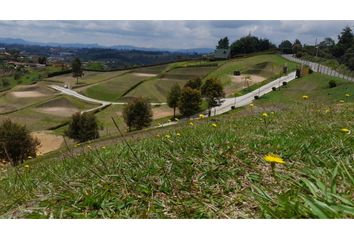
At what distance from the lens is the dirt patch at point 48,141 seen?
61.0 meters

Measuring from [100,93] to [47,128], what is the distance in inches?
1650

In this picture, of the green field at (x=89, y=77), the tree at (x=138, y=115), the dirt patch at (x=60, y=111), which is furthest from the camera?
the green field at (x=89, y=77)

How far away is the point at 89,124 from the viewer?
65062mm

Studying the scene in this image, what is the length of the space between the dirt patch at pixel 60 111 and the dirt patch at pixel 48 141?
22.3 meters

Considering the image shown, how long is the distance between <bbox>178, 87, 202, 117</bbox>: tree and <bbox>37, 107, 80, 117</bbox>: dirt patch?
38.1m

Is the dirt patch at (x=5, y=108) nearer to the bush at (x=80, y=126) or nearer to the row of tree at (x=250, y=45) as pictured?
the bush at (x=80, y=126)

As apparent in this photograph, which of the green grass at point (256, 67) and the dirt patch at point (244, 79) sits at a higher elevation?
the green grass at point (256, 67)

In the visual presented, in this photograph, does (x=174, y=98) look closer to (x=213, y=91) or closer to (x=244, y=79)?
(x=213, y=91)

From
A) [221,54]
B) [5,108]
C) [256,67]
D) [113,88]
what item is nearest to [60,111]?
[5,108]

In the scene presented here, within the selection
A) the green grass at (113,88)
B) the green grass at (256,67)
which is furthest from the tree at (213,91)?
the green grass at (113,88)

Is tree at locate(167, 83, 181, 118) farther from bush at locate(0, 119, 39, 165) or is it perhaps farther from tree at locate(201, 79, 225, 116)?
bush at locate(0, 119, 39, 165)

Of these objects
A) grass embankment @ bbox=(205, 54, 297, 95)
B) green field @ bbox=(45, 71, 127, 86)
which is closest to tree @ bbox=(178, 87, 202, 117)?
grass embankment @ bbox=(205, 54, 297, 95)

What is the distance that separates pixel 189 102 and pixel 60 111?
147 feet

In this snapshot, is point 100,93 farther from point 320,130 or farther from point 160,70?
point 320,130
